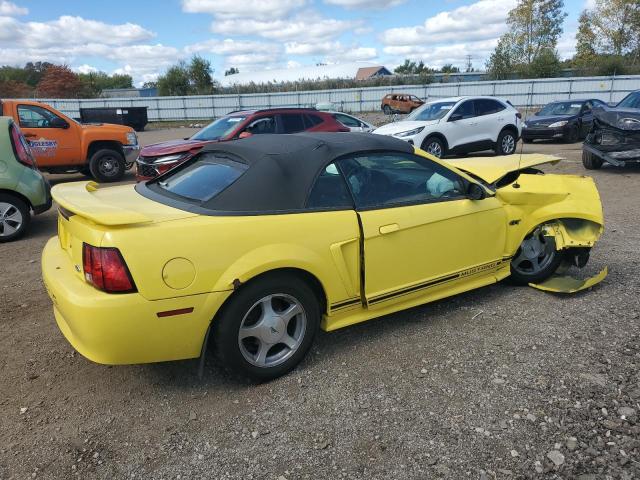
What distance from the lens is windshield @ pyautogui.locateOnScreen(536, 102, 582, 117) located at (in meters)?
16.8

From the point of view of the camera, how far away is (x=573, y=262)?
462 centimetres

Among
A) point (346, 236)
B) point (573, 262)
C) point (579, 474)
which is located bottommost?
point (579, 474)

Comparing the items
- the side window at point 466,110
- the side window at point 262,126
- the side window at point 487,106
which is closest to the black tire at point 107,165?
the side window at point 262,126

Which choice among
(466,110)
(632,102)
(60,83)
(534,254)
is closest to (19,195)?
(534,254)

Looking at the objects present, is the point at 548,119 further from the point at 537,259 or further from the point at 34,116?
the point at 34,116

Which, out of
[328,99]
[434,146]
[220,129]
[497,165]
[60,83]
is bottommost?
[434,146]

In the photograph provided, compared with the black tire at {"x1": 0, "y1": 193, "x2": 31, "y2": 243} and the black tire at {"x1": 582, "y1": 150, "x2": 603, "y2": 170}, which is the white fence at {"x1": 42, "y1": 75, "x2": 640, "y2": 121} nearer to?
the black tire at {"x1": 582, "y1": 150, "x2": 603, "y2": 170}

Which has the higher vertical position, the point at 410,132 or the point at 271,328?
the point at 410,132

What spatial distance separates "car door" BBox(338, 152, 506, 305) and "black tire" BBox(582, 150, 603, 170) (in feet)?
26.4

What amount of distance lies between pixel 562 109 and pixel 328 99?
23.7m

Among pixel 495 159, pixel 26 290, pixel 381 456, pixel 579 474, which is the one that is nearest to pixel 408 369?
pixel 381 456

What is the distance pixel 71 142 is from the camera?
10.9m

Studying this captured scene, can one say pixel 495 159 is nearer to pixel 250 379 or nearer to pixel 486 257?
pixel 486 257

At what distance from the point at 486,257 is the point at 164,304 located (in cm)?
258
